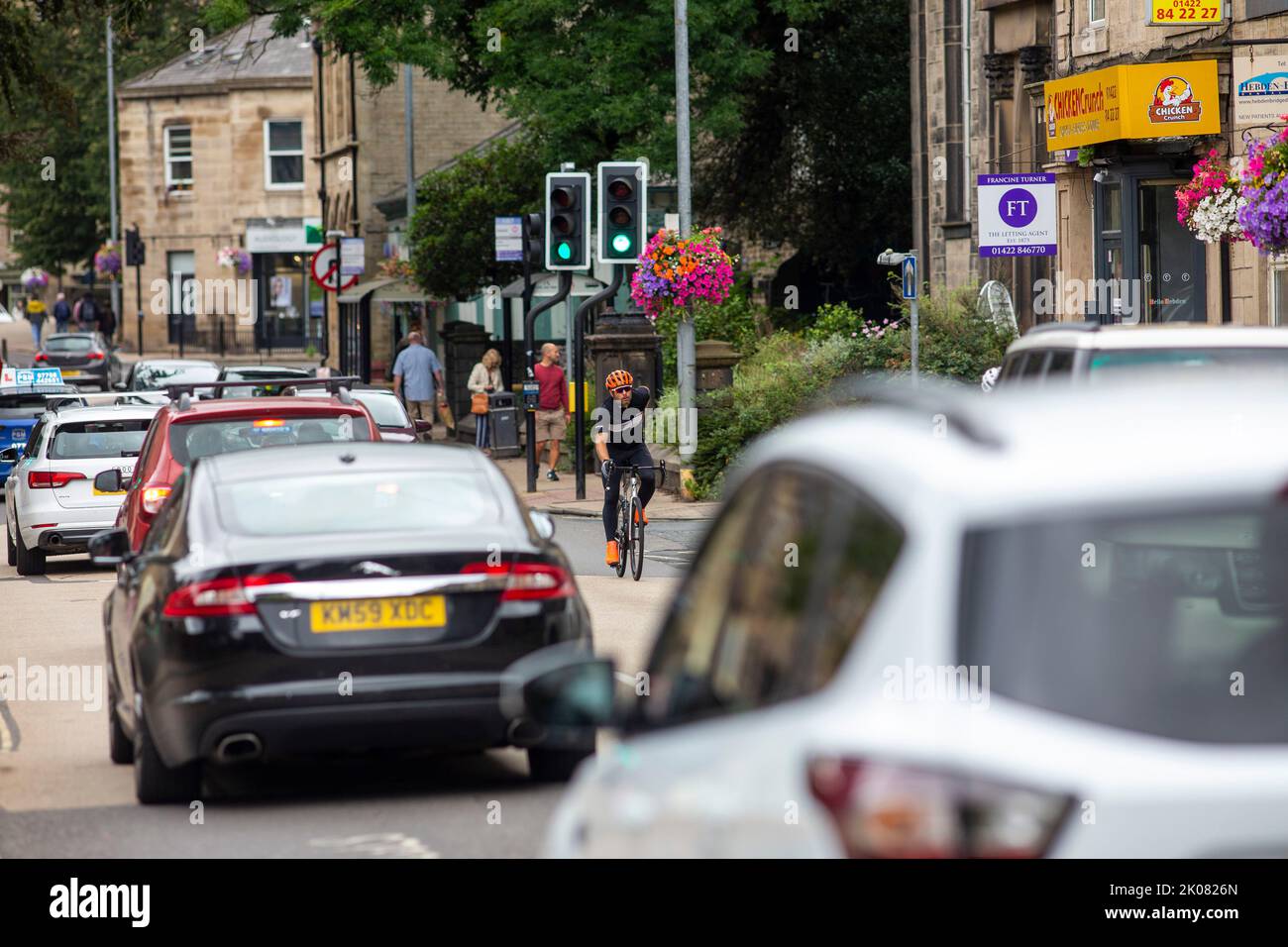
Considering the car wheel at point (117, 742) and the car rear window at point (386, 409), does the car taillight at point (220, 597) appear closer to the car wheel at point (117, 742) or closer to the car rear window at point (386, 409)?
the car wheel at point (117, 742)

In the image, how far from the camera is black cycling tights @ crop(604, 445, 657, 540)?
17.7 metres

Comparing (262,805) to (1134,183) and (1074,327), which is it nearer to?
(1074,327)

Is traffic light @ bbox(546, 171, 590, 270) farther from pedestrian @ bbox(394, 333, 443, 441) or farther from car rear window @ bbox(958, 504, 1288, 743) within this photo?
car rear window @ bbox(958, 504, 1288, 743)

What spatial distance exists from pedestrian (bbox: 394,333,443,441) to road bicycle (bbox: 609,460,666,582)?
Result: 16.9 metres

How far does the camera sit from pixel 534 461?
88.4ft

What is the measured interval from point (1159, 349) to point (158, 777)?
4613mm

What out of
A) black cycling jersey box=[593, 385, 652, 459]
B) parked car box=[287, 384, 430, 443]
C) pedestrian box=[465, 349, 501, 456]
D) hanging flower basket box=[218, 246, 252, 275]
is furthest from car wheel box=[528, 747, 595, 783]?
hanging flower basket box=[218, 246, 252, 275]

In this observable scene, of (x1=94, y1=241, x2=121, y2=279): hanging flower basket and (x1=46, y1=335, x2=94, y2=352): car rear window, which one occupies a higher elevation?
(x1=94, y1=241, x2=121, y2=279): hanging flower basket

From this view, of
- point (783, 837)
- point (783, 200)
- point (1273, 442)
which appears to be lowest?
point (783, 837)
